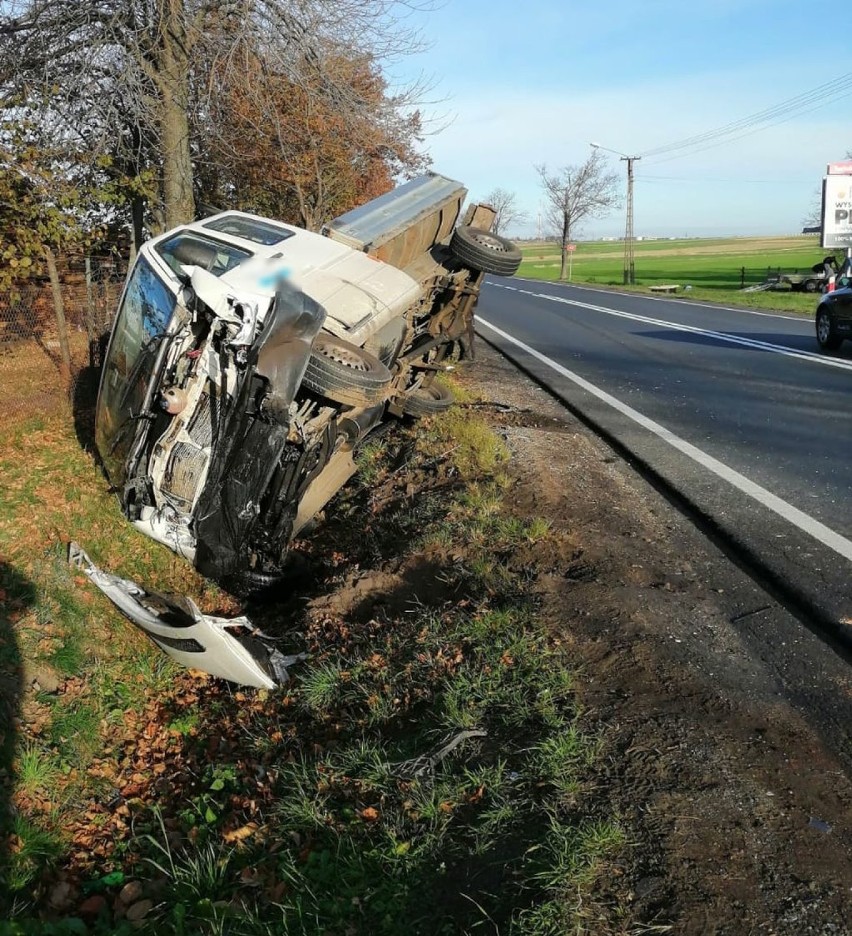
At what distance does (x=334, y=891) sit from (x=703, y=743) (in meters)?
1.46

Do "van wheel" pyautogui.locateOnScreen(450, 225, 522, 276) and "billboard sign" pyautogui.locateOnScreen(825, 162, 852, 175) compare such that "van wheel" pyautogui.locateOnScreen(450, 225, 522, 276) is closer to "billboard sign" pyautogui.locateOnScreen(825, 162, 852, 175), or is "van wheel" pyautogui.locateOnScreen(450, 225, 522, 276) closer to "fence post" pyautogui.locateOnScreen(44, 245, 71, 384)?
"fence post" pyautogui.locateOnScreen(44, 245, 71, 384)

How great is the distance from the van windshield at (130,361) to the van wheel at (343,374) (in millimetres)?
1085

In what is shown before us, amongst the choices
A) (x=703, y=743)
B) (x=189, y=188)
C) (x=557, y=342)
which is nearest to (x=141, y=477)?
(x=703, y=743)

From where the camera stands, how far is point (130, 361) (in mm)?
5383

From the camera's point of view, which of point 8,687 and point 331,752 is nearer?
point 331,752

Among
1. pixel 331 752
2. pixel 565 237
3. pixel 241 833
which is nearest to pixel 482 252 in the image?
pixel 331 752

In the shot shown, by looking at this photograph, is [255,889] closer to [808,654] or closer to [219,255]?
[808,654]

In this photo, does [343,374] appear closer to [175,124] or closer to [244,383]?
[244,383]

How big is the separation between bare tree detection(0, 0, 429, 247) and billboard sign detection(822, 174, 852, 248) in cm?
1973

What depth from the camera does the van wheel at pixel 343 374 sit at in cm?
457

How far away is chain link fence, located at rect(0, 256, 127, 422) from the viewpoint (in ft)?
29.5

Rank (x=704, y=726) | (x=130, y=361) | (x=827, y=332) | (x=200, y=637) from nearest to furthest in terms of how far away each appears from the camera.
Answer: (x=704, y=726) → (x=200, y=637) → (x=130, y=361) → (x=827, y=332)

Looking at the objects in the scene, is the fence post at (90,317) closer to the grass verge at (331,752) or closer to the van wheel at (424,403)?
the grass verge at (331,752)

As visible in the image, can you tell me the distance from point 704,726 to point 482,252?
494cm
